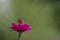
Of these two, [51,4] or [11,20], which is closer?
[11,20]

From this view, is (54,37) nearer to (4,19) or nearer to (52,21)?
(52,21)

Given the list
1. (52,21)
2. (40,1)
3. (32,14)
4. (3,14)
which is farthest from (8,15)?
(52,21)

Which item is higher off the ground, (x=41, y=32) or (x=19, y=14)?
(x=19, y=14)

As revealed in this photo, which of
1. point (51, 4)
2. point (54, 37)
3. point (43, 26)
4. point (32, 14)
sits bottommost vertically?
point (54, 37)

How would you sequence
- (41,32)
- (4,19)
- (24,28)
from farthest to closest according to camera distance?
(41,32) → (4,19) → (24,28)

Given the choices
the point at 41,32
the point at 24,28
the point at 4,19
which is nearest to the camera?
the point at 24,28

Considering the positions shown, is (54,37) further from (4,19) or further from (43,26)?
(4,19)

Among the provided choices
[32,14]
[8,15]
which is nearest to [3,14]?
[8,15]
